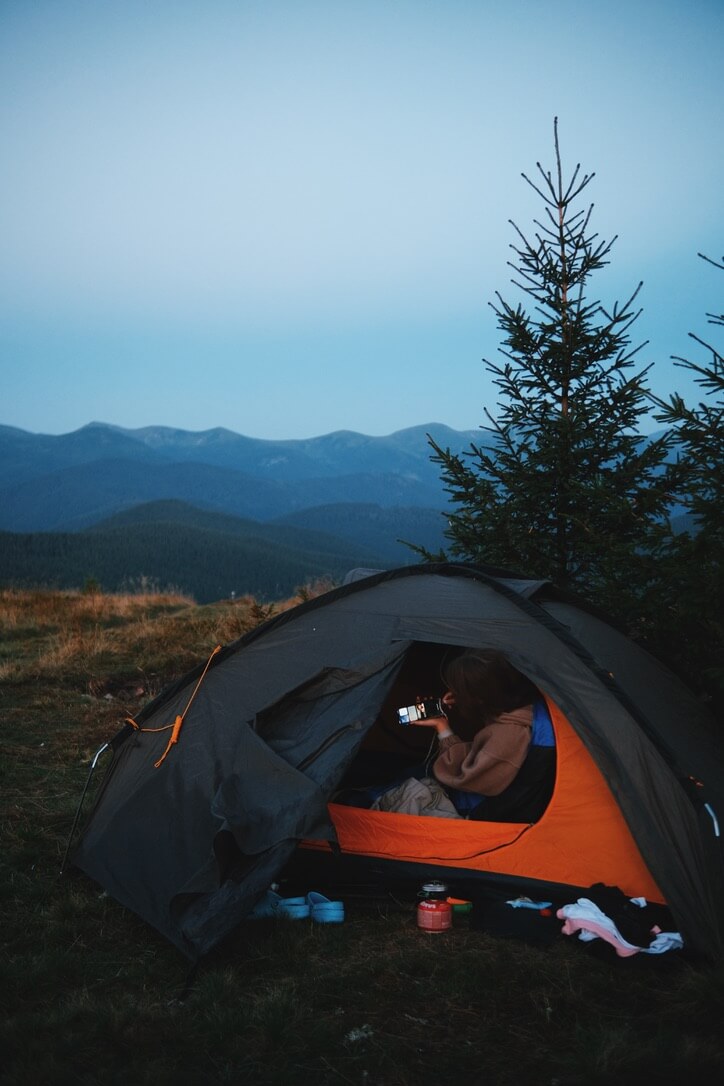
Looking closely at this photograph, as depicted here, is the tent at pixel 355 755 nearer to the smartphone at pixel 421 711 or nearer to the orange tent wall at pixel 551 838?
the orange tent wall at pixel 551 838

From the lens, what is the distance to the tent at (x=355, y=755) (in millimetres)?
4332

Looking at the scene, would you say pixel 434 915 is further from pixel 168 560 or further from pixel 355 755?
pixel 168 560

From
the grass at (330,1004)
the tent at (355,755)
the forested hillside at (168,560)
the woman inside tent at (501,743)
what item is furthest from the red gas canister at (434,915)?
the forested hillside at (168,560)

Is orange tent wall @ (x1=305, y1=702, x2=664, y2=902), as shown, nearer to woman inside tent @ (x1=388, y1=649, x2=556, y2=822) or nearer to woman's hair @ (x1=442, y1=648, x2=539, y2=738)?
woman inside tent @ (x1=388, y1=649, x2=556, y2=822)

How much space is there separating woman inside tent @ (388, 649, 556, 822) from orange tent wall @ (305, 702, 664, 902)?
5.5 inches

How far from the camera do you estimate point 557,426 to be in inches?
296

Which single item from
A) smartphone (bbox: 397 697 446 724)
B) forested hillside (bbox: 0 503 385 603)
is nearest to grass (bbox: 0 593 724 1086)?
smartphone (bbox: 397 697 446 724)

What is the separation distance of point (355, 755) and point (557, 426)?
12.4 feet

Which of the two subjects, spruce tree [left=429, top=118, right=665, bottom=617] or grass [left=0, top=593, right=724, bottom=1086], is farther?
spruce tree [left=429, top=118, right=665, bottom=617]

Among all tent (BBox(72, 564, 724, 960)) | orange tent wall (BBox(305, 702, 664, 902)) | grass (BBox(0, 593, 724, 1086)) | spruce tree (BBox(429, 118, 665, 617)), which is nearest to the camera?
grass (BBox(0, 593, 724, 1086))

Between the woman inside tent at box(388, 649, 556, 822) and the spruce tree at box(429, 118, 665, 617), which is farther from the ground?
the spruce tree at box(429, 118, 665, 617)

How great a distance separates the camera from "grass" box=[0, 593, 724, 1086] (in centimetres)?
341

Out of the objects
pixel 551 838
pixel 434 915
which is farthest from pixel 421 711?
pixel 434 915

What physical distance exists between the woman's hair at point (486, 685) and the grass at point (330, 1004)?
118cm
